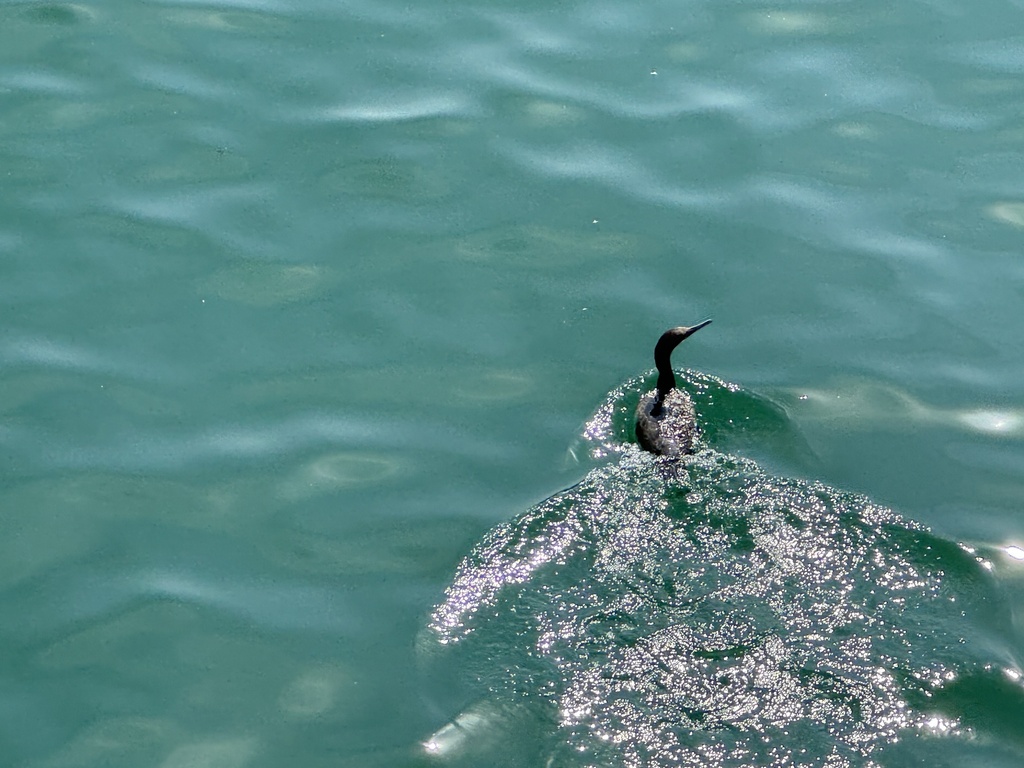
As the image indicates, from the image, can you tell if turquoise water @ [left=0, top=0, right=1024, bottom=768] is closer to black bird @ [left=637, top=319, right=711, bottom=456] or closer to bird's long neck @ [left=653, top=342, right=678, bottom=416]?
black bird @ [left=637, top=319, right=711, bottom=456]

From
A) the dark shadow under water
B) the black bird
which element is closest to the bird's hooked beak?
the black bird

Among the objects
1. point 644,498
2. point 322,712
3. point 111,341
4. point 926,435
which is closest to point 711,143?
point 926,435

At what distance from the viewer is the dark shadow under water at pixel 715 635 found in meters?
7.36

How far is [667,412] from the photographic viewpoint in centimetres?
910

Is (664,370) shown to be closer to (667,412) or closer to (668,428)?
(667,412)

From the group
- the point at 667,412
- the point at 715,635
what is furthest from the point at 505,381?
the point at 715,635

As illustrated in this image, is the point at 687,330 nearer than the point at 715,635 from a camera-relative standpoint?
No

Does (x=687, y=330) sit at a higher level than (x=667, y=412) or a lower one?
higher

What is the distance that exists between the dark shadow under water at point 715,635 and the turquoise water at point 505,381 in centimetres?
2

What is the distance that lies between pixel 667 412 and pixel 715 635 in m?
1.78

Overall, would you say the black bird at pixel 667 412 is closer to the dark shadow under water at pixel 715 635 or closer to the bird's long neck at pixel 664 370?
the bird's long neck at pixel 664 370

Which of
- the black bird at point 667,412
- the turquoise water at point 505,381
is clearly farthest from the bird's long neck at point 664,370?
the turquoise water at point 505,381

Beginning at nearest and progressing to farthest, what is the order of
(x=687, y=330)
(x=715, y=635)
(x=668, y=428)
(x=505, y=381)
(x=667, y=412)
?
(x=715, y=635)
(x=668, y=428)
(x=667, y=412)
(x=687, y=330)
(x=505, y=381)

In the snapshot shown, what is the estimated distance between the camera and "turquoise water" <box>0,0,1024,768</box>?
766cm
